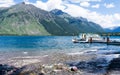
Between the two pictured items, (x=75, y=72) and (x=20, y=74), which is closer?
(x=20, y=74)

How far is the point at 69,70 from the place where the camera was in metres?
38.5

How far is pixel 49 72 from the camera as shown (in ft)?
119

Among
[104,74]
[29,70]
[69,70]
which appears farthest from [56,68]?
[104,74]

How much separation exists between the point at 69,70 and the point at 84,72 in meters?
2.21

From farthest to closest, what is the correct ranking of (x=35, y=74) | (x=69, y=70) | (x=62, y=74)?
(x=69, y=70) → (x=62, y=74) → (x=35, y=74)

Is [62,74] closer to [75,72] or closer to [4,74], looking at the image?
[75,72]

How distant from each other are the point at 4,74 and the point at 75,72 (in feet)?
32.5

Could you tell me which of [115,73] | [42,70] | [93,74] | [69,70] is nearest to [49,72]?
[42,70]

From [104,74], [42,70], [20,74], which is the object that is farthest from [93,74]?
[20,74]

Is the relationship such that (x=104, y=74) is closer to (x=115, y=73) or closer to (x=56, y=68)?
(x=115, y=73)

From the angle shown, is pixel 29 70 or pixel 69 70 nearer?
pixel 29 70

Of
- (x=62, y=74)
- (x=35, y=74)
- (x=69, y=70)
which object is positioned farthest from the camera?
(x=69, y=70)

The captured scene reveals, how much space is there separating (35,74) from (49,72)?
9.79 ft

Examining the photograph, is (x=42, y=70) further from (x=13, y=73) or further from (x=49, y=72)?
(x=13, y=73)
